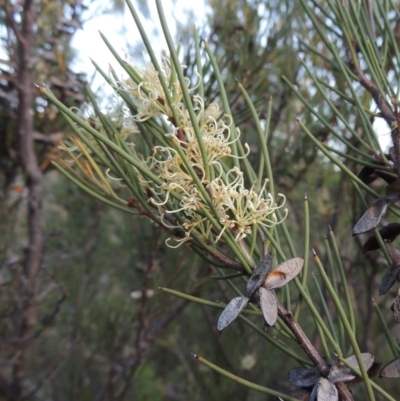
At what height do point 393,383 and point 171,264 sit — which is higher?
point 171,264

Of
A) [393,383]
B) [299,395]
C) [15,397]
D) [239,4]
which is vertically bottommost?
[393,383]

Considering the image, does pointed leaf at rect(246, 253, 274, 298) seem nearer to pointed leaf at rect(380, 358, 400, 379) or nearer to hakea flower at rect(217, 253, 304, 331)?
hakea flower at rect(217, 253, 304, 331)

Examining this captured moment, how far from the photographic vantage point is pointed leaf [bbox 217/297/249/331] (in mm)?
282

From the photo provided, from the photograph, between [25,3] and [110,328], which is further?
[110,328]

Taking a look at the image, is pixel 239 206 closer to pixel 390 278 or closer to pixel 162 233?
pixel 390 278

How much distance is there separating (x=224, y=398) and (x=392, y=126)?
818mm

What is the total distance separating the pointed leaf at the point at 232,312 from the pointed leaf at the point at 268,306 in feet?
0.04

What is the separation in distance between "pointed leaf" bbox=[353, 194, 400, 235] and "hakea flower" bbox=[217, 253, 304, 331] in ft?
0.20

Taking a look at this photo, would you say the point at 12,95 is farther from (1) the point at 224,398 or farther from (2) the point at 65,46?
(1) the point at 224,398

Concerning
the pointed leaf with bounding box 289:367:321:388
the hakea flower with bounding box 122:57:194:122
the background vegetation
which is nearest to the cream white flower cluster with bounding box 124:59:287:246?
the hakea flower with bounding box 122:57:194:122

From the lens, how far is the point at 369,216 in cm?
34

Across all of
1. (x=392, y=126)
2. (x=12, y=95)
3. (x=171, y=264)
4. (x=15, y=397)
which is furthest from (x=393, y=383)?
(x=12, y=95)

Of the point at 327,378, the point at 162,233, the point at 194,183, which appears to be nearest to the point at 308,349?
the point at 327,378

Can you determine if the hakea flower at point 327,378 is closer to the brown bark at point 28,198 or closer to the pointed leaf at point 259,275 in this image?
the pointed leaf at point 259,275
